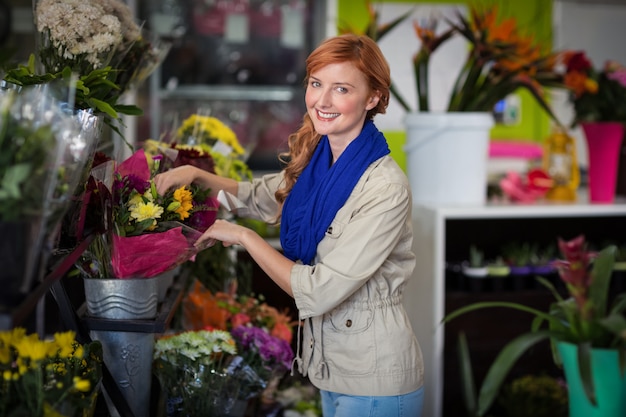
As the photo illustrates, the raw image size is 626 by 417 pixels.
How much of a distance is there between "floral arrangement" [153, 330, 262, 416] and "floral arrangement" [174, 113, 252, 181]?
63 centimetres

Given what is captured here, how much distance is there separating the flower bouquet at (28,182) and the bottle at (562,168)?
2.53 meters

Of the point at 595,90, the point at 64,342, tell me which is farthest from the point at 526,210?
the point at 64,342

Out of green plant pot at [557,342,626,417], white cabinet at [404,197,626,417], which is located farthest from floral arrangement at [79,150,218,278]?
white cabinet at [404,197,626,417]

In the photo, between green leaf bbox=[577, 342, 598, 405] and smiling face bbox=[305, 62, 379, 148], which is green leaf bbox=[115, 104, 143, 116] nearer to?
smiling face bbox=[305, 62, 379, 148]

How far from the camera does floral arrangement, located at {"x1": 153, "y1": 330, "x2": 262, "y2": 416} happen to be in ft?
6.35

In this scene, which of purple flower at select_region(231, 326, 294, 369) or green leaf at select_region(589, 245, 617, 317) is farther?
purple flower at select_region(231, 326, 294, 369)

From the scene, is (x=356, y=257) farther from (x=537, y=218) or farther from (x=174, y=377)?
(x=537, y=218)

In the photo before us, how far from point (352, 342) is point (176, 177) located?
1.76 ft

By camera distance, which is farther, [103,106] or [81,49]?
[81,49]

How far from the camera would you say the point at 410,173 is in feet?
10.5

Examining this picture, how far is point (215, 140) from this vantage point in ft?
8.34

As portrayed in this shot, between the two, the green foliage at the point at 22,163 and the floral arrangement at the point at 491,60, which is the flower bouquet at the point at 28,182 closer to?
the green foliage at the point at 22,163

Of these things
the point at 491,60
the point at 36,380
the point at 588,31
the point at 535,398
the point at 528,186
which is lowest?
the point at 535,398

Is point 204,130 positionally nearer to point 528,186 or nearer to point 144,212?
point 144,212
